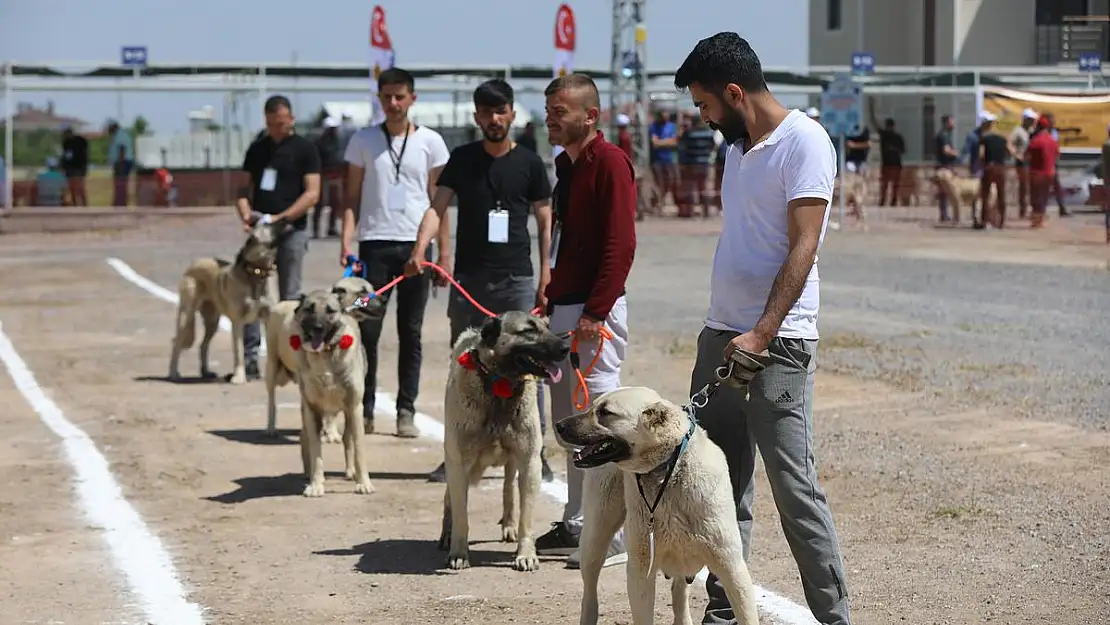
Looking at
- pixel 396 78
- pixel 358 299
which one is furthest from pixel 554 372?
pixel 396 78

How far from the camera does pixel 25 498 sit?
28.6ft

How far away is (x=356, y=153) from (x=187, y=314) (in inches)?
164

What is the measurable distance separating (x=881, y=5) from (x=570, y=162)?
47.1 m

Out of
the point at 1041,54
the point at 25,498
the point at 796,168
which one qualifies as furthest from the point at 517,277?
the point at 1041,54

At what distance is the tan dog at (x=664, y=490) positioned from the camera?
511cm

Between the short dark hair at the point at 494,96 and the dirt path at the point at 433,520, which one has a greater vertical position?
the short dark hair at the point at 494,96

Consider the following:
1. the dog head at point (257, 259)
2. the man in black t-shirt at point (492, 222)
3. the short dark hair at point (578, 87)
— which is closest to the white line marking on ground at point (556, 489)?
the man in black t-shirt at point (492, 222)

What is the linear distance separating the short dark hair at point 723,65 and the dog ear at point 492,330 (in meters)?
→ 2.15

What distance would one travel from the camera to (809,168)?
500 cm

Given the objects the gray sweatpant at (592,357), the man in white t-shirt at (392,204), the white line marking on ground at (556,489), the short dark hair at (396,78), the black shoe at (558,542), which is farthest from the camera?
the man in white t-shirt at (392,204)

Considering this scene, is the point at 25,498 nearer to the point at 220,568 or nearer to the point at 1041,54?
the point at 220,568

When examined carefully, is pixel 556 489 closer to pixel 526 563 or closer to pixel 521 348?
pixel 526 563

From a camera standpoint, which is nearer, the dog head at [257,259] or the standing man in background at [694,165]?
the dog head at [257,259]

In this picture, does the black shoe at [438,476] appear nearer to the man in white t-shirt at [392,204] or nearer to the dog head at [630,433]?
the man in white t-shirt at [392,204]
